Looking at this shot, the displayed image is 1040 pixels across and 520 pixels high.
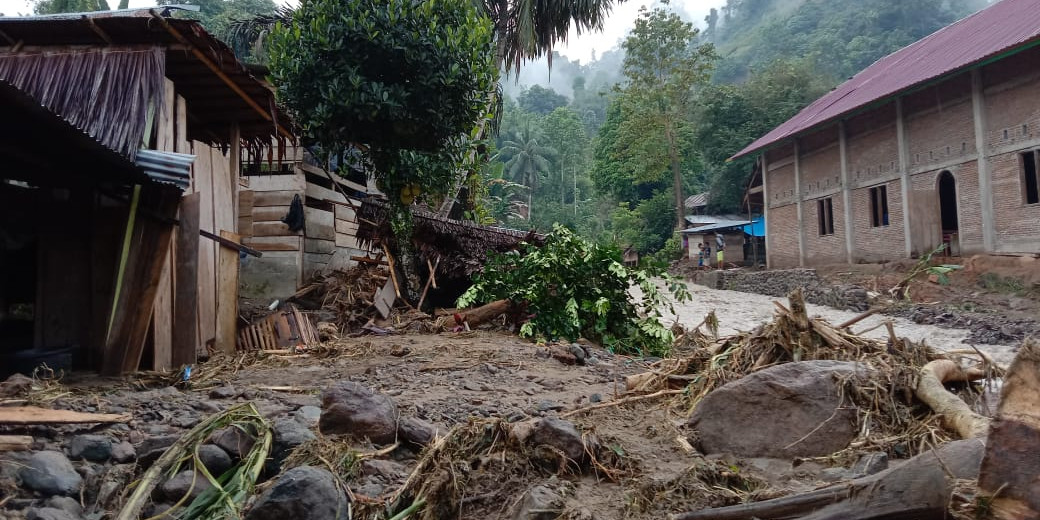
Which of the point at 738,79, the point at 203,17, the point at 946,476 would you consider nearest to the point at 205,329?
the point at 946,476

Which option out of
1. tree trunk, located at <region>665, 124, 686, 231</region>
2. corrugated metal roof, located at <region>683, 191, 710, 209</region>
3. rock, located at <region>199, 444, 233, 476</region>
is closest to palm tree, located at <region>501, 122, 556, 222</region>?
corrugated metal roof, located at <region>683, 191, 710, 209</region>

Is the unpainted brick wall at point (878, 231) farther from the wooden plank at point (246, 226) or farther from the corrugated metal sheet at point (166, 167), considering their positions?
the corrugated metal sheet at point (166, 167)

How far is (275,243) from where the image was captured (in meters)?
9.73

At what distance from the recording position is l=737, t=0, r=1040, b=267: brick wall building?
41.6 ft

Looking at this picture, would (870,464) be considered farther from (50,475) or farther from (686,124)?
(686,124)

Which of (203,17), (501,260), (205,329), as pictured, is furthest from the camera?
(203,17)

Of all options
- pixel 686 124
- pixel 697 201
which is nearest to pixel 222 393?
pixel 686 124

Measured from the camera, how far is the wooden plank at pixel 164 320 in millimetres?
4925

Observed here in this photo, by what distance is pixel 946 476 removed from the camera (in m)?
1.66

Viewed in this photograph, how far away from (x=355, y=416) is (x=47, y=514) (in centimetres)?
122

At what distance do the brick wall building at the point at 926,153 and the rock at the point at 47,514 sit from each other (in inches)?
609

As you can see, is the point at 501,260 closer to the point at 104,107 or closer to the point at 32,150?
the point at 104,107

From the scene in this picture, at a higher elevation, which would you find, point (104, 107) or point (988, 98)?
point (988, 98)

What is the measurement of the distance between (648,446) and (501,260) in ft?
18.7
